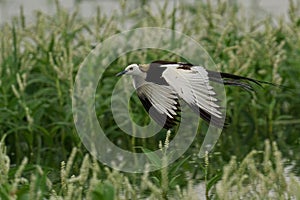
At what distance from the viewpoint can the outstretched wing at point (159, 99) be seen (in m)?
3.09

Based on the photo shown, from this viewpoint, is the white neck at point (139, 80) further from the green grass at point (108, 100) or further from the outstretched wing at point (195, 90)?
the green grass at point (108, 100)

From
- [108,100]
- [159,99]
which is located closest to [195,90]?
[159,99]

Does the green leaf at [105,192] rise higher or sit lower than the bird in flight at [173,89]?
lower

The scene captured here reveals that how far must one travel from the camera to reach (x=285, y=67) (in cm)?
511

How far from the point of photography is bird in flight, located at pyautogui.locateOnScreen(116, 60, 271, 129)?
10.0 ft

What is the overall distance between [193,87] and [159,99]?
11 cm

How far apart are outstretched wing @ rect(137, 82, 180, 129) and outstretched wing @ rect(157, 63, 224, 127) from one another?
3cm

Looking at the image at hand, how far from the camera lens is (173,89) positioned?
3.07 metres

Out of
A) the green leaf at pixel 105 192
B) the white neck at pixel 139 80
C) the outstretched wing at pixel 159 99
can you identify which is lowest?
the green leaf at pixel 105 192

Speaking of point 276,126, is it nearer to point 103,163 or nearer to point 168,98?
point 103,163

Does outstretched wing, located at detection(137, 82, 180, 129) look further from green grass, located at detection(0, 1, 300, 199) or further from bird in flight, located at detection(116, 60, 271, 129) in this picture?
green grass, located at detection(0, 1, 300, 199)

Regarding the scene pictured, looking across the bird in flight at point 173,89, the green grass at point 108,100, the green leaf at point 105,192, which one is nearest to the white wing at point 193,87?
the bird in flight at point 173,89

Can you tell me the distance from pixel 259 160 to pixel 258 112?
1.79 feet

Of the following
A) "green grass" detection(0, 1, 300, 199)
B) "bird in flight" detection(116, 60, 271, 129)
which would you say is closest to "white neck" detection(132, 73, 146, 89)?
"bird in flight" detection(116, 60, 271, 129)
